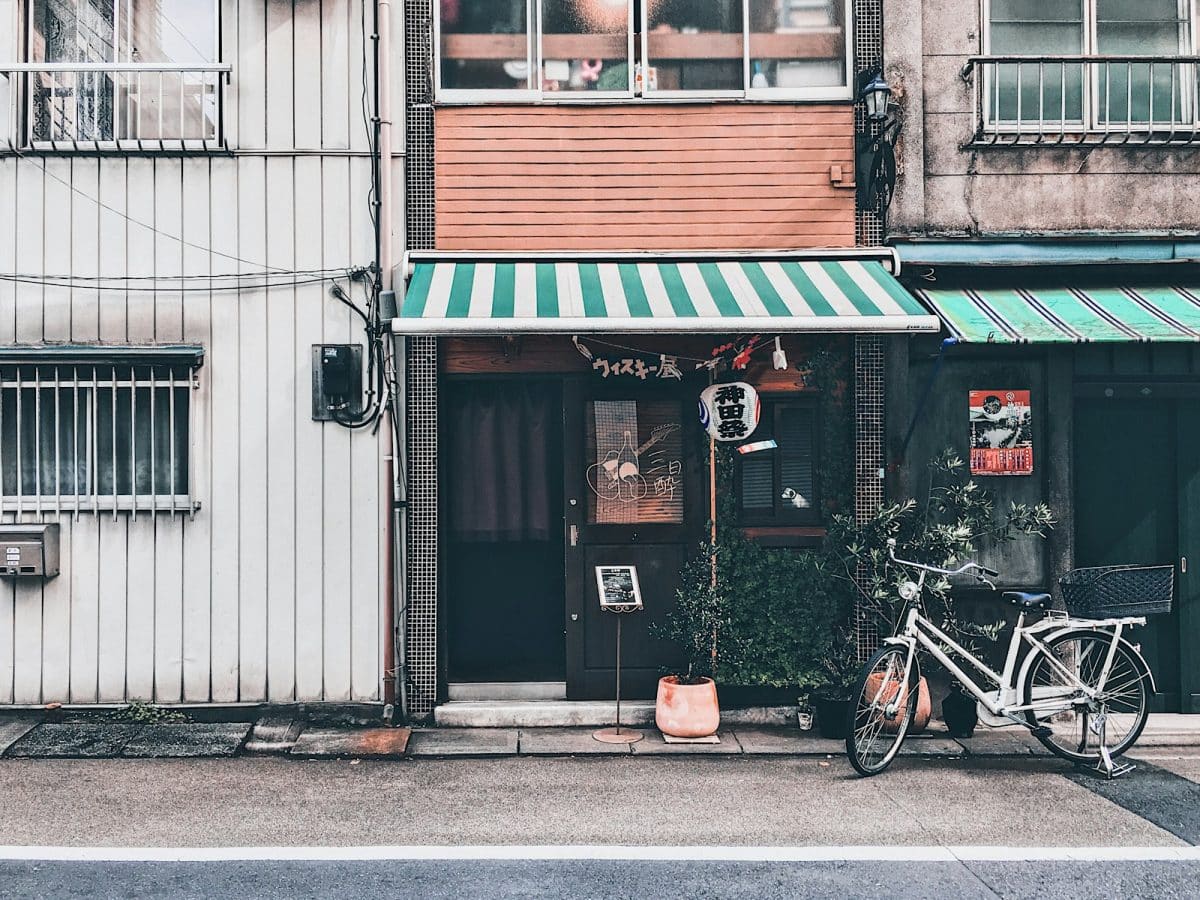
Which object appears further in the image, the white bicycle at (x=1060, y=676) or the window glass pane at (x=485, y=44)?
the window glass pane at (x=485, y=44)

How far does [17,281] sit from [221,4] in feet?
9.30

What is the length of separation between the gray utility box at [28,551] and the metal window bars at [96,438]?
0.74 feet

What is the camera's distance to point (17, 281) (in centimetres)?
887

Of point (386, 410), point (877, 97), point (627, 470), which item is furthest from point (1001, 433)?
point (386, 410)

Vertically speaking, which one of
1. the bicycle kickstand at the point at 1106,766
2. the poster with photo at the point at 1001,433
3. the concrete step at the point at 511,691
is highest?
the poster with photo at the point at 1001,433

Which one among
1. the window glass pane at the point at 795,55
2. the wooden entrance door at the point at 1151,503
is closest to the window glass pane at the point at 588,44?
the window glass pane at the point at 795,55

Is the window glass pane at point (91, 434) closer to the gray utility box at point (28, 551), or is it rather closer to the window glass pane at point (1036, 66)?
the gray utility box at point (28, 551)

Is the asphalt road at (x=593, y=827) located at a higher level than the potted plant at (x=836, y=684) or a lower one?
lower

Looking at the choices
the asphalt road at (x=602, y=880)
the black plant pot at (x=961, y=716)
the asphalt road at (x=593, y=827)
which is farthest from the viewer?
the black plant pot at (x=961, y=716)

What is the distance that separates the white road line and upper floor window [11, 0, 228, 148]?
5665 millimetres

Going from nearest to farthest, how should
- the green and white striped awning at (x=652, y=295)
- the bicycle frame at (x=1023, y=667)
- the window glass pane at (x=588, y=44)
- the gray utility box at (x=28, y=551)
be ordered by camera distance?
the bicycle frame at (x=1023, y=667) → the green and white striped awning at (x=652, y=295) → the gray utility box at (x=28, y=551) → the window glass pane at (x=588, y=44)

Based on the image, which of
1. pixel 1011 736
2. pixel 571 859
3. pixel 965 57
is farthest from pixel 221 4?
pixel 1011 736

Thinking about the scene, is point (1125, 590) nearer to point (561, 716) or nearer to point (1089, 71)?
point (561, 716)

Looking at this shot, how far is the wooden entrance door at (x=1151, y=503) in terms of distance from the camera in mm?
9195
